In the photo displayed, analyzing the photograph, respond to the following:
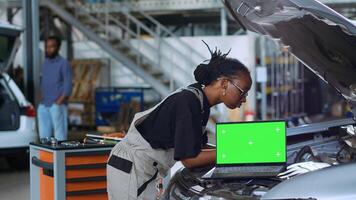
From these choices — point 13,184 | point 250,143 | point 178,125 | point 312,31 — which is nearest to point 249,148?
point 250,143

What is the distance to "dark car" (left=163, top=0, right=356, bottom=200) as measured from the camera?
9.49ft

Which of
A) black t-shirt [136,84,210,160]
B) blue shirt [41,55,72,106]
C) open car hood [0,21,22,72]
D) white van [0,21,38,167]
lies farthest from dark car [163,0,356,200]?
open car hood [0,21,22,72]

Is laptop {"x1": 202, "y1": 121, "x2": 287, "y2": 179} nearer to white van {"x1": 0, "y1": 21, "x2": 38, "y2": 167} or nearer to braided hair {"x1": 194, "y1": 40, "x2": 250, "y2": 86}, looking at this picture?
braided hair {"x1": 194, "y1": 40, "x2": 250, "y2": 86}

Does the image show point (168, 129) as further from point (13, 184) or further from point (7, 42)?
point (7, 42)

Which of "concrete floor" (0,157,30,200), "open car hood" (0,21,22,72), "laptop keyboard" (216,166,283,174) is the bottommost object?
"concrete floor" (0,157,30,200)

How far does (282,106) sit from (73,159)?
1207 centimetres

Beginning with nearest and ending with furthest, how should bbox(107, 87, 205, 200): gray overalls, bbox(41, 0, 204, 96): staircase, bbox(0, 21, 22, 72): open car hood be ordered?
bbox(107, 87, 205, 200): gray overalls → bbox(0, 21, 22, 72): open car hood → bbox(41, 0, 204, 96): staircase

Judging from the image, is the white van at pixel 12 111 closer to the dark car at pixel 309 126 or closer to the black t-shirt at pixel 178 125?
the dark car at pixel 309 126

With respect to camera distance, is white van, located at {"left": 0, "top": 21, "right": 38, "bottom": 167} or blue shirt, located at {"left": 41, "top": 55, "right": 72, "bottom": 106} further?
blue shirt, located at {"left": 41, "top": 55, "right": 72, "bottom": 106}

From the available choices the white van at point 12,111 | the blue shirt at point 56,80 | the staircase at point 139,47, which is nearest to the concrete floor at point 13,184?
the white van at point 12,111

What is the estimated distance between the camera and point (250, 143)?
3371 mm

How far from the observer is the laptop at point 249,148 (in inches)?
132

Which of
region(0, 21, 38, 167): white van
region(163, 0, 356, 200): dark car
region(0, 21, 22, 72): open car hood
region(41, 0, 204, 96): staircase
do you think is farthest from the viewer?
region(41, 0, 204, 96): staircase

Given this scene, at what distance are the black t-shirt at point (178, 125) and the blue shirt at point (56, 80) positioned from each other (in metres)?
5.78
